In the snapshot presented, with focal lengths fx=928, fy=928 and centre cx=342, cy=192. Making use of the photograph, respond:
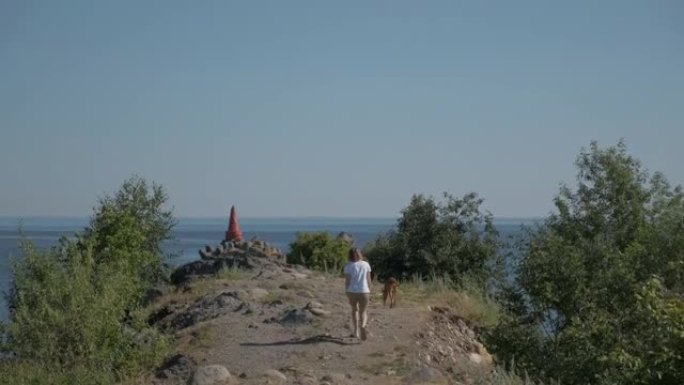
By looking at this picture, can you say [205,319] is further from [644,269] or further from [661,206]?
[661,206]

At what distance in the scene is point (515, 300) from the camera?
16719mm

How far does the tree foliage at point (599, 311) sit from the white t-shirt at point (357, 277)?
110 inches

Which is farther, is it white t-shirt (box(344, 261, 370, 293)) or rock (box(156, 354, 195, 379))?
white t-shirt (box(344, 261, 370, 293))

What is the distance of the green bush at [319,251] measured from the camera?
33.0 m

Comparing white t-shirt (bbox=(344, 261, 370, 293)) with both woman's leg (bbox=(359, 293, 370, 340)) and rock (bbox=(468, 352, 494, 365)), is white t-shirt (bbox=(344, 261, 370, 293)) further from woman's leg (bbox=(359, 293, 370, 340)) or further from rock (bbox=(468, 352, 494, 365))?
rock (bbox=(468, 352, 494, 365))

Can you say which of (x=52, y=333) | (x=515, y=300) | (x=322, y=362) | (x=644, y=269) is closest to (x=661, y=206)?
(x=644, y=269)

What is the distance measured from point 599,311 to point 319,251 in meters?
18.4

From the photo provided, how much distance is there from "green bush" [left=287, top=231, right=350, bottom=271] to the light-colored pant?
46.6ft

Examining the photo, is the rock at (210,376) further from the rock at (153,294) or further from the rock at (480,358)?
the rock at (153,294)

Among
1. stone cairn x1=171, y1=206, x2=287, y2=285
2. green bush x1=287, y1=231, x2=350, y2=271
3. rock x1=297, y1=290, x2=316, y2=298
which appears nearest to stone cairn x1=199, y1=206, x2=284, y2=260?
stone cairn x1=171, y1=206, x2=287, y2=285

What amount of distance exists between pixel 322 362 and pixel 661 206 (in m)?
10.9

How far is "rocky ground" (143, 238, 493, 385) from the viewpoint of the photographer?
631 inches

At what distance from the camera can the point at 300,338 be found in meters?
18.3

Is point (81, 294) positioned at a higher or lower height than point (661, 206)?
lower
